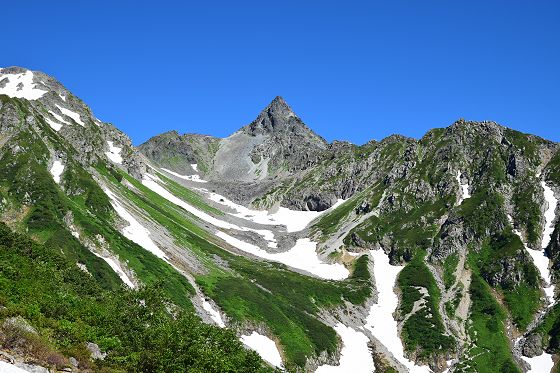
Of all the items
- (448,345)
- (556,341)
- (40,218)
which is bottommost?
(40,218)

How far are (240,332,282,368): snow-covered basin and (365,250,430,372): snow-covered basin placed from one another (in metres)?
36.5

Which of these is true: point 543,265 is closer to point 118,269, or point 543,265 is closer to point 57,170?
point 118,269

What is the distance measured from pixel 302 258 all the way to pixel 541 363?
84.7 meters

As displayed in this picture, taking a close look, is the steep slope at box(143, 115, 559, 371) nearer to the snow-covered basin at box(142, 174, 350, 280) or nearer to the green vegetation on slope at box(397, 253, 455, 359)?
the green vegetation on slope at box(397, 253, 455, 359)

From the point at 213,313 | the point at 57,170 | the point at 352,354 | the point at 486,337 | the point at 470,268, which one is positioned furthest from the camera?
the point at 470,268

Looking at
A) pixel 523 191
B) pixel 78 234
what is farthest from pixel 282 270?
pixel 523 191

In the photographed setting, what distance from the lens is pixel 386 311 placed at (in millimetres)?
148500

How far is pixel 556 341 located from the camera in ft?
415

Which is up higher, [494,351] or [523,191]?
[523,191]

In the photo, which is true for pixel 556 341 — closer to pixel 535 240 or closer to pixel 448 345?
pixel 448 345

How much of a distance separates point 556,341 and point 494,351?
49.6ft

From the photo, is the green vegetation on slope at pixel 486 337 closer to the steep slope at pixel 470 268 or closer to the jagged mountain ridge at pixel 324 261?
the steep slope at pixel 470 268

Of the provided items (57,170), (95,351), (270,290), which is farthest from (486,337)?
(95,351)

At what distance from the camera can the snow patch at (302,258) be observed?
568ft
